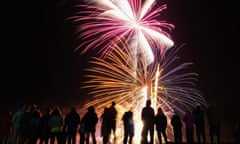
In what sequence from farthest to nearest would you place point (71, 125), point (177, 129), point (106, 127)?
1. point (177, 129)
2. point (106, 127)
3. point (71, 125)

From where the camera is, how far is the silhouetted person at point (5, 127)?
45.0ft

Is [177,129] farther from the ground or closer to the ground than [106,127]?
closer to the ground

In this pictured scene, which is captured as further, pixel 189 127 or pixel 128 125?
pixel 189 127

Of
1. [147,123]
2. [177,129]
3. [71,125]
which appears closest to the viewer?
[147,123]

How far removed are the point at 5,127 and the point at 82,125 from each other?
3.61m

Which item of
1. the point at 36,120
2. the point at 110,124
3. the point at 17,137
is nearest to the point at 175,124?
the point at 110,124

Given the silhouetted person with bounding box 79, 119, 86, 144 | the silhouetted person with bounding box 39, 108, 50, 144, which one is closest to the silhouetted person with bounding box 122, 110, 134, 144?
the silhouetted person with bounding box 79, 119, 86, 144

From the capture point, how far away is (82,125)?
13539 millimetres

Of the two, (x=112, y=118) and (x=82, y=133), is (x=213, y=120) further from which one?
(x=82, y=133)

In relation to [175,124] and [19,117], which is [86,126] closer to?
[19,117]

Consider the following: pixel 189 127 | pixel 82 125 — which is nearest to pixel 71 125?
pixel 82 125

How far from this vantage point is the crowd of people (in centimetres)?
1351

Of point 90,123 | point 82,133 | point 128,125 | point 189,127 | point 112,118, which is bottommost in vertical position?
point 82,133

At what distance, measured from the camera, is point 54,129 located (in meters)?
13.5
